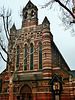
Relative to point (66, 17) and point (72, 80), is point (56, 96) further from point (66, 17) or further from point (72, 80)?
point (66, 17)

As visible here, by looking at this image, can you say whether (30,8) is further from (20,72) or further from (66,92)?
(66,92)

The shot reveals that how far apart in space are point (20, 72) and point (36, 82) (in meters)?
3.75

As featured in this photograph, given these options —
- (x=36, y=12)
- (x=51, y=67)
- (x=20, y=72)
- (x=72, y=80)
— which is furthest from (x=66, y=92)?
(x=36, y=12)

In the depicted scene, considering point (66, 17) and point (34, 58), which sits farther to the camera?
point (34, 58)

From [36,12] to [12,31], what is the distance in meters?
6.15

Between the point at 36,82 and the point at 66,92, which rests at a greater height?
the point at 36,82

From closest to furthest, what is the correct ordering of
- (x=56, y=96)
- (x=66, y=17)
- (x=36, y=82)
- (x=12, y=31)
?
(x=66, y=17) < (x=56, y=96) < (x=36, y=82) < (x=12, y=31)

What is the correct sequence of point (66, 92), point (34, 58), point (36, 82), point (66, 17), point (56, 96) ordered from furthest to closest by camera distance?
point (34, 58) < point (36, 82) < point (66, 92) < point (56, 96) < point (66, 17)

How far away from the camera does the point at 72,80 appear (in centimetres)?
1970

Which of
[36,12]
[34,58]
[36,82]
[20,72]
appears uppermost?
[36,12]

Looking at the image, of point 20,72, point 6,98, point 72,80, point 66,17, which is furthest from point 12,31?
point 66,17

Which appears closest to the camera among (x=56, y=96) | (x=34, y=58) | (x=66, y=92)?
(x=56, y=96)

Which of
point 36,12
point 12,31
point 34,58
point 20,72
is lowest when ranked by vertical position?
point 20,72

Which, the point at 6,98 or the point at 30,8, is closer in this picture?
the point at 6,98
